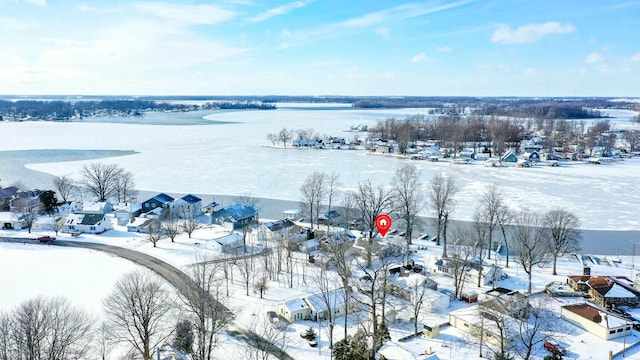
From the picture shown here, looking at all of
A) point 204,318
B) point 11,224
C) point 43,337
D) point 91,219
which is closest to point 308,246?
point 204,318

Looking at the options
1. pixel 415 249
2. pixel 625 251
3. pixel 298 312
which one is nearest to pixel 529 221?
pixel 625 251

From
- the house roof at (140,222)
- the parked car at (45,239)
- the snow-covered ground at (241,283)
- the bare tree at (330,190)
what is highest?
the bare tree at (330,190)

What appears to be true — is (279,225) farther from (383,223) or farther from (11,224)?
(11,224)

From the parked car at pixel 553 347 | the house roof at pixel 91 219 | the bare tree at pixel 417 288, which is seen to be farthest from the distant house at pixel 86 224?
the parked car at pixel 553 347

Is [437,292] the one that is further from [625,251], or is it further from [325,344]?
[625,251]

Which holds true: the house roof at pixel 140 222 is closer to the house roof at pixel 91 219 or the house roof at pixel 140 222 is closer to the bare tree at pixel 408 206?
the house roof at pixel 91 219

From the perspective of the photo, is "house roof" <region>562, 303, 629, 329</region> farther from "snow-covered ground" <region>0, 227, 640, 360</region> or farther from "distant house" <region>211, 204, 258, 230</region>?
"distant house" <region>211, 204, 258, 230</region>
